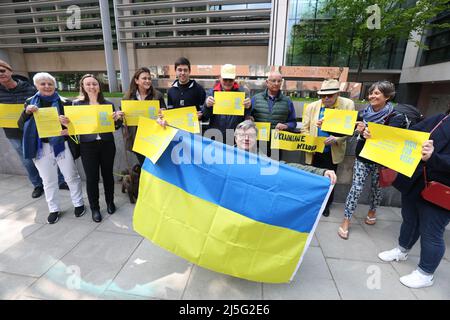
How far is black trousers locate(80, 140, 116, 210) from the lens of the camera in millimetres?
3190

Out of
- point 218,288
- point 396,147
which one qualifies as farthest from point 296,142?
point 218,288

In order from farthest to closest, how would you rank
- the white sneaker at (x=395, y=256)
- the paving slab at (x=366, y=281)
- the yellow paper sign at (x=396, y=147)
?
the white sneaker at (x=395, y=256) → the paving slab at (x=366, y=281) → the yellow paper sign at (x=396, y=147)

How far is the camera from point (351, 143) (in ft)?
13.1

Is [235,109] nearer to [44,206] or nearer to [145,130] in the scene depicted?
[145,130]

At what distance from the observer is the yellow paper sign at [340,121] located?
281 cm

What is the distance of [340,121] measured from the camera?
113 inches

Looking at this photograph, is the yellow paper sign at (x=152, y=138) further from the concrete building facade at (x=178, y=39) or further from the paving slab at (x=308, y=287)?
the concrete building facade at (x=178, y=39)

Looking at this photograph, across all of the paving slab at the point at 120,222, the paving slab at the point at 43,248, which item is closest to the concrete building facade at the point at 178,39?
the paving slab at the point at 120,222

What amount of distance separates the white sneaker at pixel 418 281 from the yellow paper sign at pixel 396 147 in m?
1.14

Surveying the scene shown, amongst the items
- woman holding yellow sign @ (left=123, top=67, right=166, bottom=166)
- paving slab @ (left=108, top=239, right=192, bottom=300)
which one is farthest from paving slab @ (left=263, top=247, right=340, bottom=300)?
woman holding yellow sign @ (left=123, top=67, right=166, bottom=166)

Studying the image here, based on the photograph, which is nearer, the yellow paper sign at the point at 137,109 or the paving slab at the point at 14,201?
the yellow paper sign at the point at 137,109

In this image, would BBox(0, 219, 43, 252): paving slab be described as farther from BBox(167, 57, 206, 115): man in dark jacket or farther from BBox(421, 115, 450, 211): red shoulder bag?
BBox(421, 115, 450, 211): red shoulder bag
